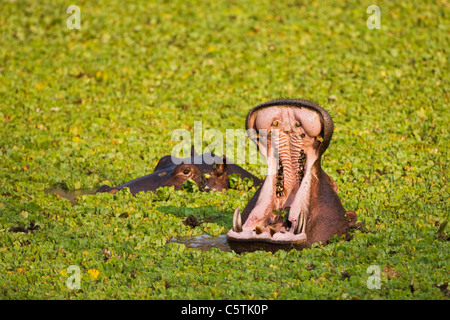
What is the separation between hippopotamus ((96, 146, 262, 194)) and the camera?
912cm

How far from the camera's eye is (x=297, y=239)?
241 inches

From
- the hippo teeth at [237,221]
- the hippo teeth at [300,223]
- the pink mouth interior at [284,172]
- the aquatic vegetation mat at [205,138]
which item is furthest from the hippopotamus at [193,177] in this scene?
the hippo teeth at [300,223]

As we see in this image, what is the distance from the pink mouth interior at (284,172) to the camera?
626 cm

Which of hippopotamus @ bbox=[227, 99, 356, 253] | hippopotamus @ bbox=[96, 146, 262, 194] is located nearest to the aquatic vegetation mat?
hippopotamus @ bbox=[227, 99, 356, 253]

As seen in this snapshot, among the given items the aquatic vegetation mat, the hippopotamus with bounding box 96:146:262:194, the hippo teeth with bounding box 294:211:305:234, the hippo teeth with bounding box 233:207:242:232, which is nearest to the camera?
the aquatic vegetation mat

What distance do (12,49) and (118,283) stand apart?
1124 cm

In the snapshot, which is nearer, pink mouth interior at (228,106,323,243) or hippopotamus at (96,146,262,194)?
pink mouth interior at (228,106,323,243)

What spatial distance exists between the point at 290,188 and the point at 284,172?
0.55ft

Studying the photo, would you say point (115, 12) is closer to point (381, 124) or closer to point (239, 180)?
point (381, 124)

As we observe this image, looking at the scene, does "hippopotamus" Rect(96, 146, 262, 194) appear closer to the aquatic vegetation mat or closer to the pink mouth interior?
the aquatic vegetation mat

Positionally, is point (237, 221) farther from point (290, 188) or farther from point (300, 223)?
point (290, 188)

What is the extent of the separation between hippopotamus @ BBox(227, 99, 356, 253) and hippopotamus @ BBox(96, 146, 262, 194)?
2.51m
